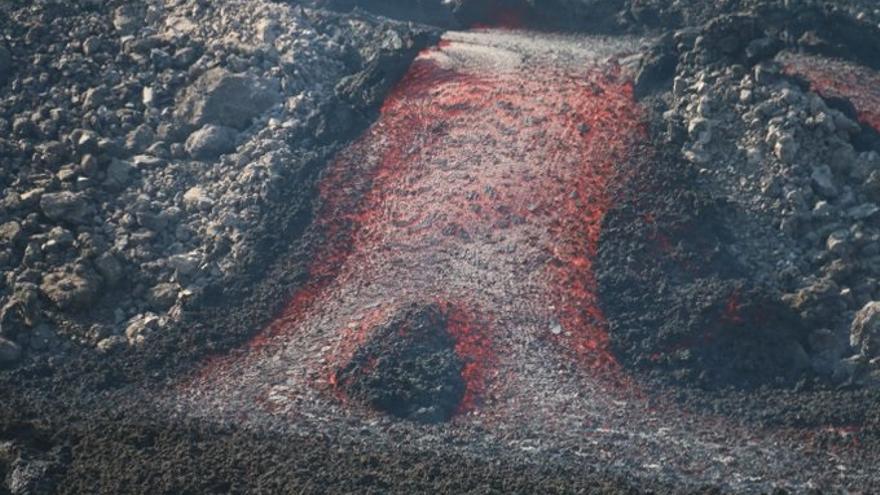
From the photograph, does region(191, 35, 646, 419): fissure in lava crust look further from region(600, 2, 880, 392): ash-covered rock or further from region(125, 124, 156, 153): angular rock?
region(125, 124, 156, 153): angular rock

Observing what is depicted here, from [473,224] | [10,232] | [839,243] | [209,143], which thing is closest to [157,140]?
[209,143]

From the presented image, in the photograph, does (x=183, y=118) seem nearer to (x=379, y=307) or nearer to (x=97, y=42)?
(x=97, y=42)

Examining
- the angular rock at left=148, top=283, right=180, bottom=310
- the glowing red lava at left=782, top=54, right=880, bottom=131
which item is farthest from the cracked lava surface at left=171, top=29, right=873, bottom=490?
the glowing red lava at left=782, top=54, right=880, bottom=131

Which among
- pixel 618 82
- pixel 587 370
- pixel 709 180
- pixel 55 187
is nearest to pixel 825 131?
pixel 709 180

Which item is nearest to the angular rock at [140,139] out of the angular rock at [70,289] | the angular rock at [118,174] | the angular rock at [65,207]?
the angular rock at [118,174]

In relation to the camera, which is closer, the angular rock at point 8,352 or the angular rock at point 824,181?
the angular rock at point 8,352

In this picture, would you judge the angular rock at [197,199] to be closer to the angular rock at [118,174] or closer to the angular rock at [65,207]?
the angular rock at [118,174]
